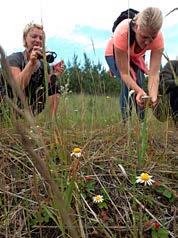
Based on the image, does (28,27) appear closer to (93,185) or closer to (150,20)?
(150,20)

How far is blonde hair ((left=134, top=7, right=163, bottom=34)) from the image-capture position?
2941 millimetres

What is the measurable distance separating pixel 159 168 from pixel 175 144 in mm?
463

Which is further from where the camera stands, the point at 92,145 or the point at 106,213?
the point at 92,145

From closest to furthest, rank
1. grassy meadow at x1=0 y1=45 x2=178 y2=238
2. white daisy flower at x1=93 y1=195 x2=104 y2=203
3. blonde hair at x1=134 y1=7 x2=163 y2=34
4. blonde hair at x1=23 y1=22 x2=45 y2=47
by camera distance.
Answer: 1. grassy meadow at x1=0 y1=45 x2=178 y2=238
2. white daisy flower at x1=93 y1=195 x2=104 y2=203
3. blonde hair at x1=134 y1=7 x2=163 y2=34
4. blonde hair at x1=23 y1=22 x2=45 y2=47

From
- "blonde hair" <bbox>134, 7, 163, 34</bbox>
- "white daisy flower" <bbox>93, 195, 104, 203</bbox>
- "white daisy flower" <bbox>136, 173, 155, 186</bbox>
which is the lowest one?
"white daisy flower" <bbox>93, 195, 104, 203</bbox>

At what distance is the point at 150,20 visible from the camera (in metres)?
2.94

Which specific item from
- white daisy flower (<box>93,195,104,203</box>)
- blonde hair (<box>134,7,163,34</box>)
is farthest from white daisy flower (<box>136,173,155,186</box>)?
blonde hair (<box>134,7,163,34</box>)

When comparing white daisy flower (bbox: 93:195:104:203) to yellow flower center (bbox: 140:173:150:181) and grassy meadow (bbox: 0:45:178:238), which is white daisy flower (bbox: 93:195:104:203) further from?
yellow flower center (bbox: 140:173:150:181)

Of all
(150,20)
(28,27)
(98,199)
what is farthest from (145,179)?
(28,27)

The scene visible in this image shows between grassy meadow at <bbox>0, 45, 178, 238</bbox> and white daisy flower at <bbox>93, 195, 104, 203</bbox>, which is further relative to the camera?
white daisy flower at <bbox>93, 195, 104, 203</bbox>

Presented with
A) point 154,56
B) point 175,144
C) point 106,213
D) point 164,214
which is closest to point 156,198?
point 164,214

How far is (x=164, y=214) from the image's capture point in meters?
1.41

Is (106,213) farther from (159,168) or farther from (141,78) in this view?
(141,78)

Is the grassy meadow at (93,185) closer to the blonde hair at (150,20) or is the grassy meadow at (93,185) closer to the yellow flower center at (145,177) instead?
the yellow flower center at (145,177)
